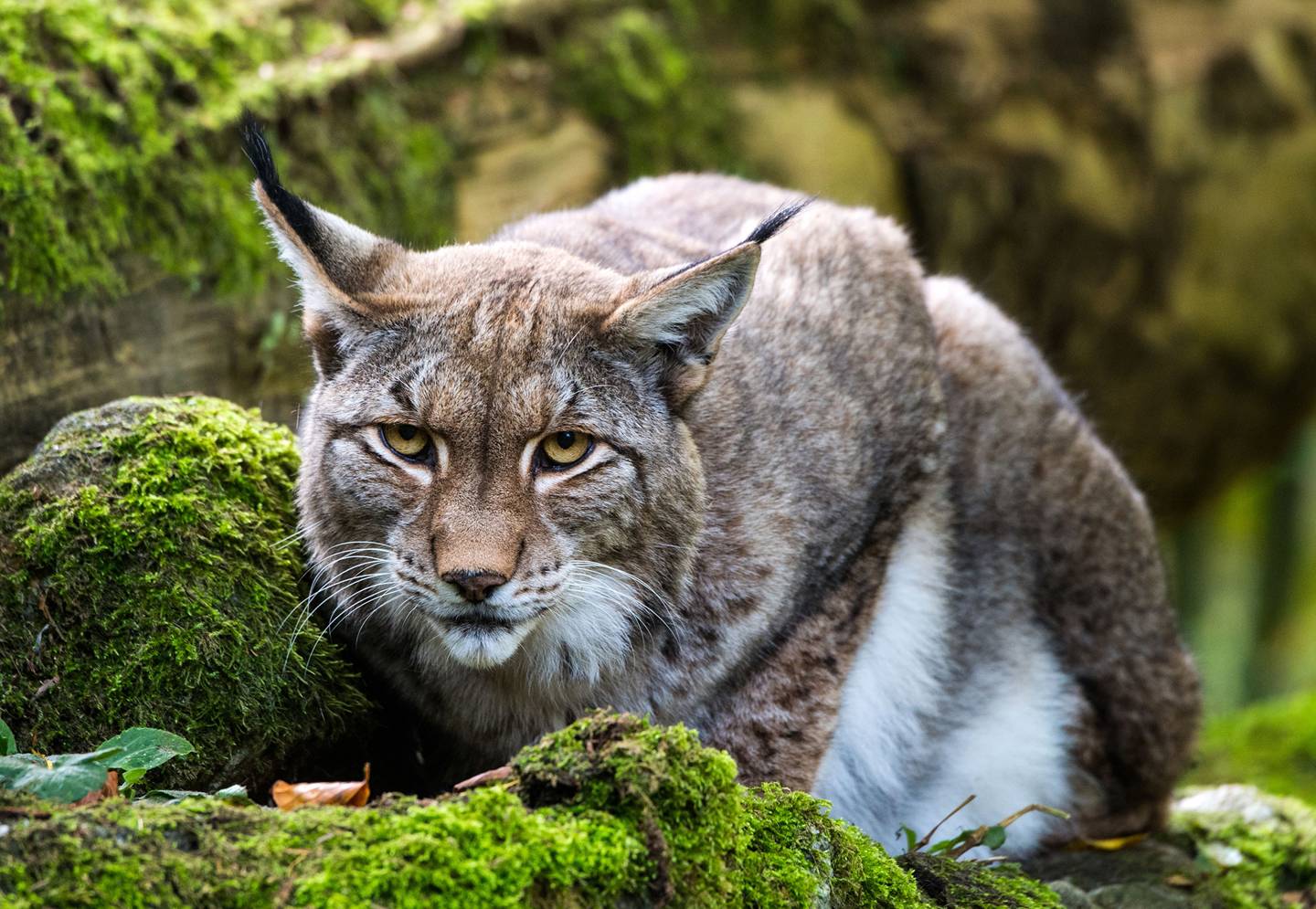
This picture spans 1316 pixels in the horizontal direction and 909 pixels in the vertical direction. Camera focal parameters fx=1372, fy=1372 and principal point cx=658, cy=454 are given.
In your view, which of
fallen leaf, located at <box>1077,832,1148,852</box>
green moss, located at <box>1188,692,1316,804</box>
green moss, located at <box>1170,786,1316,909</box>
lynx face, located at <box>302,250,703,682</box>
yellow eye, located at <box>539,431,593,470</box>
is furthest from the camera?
green moss, located at <box>1188,692,1316,804</box>

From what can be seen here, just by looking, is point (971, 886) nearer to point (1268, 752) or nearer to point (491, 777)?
point (491, 777)

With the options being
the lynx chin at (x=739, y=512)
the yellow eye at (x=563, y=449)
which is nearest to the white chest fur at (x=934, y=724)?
the lynx chin at (x=739, y=512)

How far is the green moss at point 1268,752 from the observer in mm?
8266

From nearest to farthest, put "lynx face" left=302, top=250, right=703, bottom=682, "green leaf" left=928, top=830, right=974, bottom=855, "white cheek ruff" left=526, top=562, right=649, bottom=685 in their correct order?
1. "lynx face" left=302, top=250, right=703, bottom=682
2. "white cheek ruff" left=526, top=562, right=649, bottom=685
3. "green leaf" left=928, top=830, right=974, bottom=855

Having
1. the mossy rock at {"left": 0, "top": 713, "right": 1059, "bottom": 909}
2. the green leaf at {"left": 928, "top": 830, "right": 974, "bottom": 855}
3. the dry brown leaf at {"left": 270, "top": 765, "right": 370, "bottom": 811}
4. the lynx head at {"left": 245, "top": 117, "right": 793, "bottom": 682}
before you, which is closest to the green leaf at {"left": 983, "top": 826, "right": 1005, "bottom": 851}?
the green leaf at {"left": 928, "top": 830, "right": 974, "bottom": 855}

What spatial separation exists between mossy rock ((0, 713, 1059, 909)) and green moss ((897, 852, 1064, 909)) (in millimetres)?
640

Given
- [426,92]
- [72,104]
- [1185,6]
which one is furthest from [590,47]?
[1185,6]

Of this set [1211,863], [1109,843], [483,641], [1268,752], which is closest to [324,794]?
[483,641]

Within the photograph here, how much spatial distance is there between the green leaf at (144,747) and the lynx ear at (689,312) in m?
1.79

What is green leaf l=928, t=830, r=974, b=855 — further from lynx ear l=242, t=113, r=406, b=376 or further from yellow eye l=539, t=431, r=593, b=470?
lynx ear l=242, t=113, r=406, b=376

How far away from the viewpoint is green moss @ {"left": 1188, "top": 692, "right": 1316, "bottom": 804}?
325 inches

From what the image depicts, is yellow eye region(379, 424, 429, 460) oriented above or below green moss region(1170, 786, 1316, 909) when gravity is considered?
above

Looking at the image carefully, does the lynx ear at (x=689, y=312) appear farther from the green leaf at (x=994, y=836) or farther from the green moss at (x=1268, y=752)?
the green moss at (x=1268, y=752)

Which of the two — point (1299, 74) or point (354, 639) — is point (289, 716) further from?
point (1299, 74)
